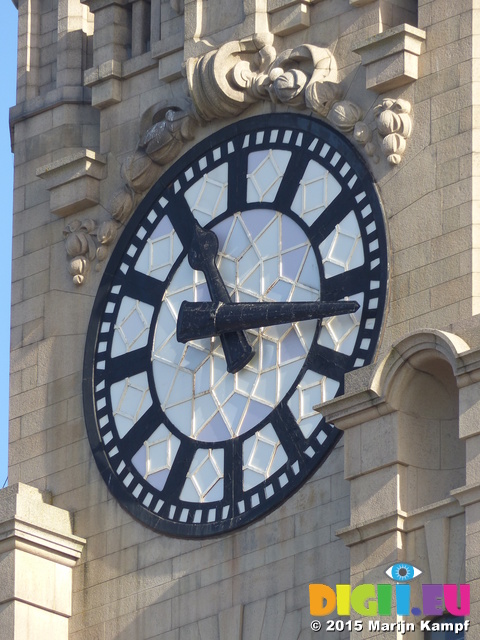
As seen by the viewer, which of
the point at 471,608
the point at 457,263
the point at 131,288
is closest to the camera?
the point at 471,608

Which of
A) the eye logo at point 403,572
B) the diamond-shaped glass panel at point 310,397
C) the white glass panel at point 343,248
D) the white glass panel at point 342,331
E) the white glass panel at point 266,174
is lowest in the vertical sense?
the eye logo at point 403,572

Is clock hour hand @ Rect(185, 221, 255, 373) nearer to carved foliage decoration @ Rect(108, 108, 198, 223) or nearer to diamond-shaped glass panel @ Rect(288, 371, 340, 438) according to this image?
diamond-shaped glass panel @ Rect(288, 371, 340, 438)

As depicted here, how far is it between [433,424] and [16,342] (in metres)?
5.43

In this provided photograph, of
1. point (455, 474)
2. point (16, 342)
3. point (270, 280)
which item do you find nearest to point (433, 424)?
point (455, 474)

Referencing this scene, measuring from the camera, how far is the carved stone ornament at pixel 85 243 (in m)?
29.5

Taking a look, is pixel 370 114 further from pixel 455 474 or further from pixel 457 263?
pixel 455 474

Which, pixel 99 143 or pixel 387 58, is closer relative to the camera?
pixel 387 58

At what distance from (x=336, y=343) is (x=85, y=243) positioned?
11.3 feet

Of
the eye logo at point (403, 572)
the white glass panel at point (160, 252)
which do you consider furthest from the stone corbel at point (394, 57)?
the eye logo at point (403, 572)

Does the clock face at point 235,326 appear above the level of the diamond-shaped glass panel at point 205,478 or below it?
above

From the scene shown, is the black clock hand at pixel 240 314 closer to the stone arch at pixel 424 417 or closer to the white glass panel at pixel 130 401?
the white glass panel at pixel 130 401

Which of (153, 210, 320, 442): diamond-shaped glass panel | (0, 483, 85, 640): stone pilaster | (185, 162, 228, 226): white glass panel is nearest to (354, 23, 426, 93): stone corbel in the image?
(153, 210, 320, 442): diamond-shaped glass panel

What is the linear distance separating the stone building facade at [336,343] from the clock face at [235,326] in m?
0.16

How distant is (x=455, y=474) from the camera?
25.9 m
